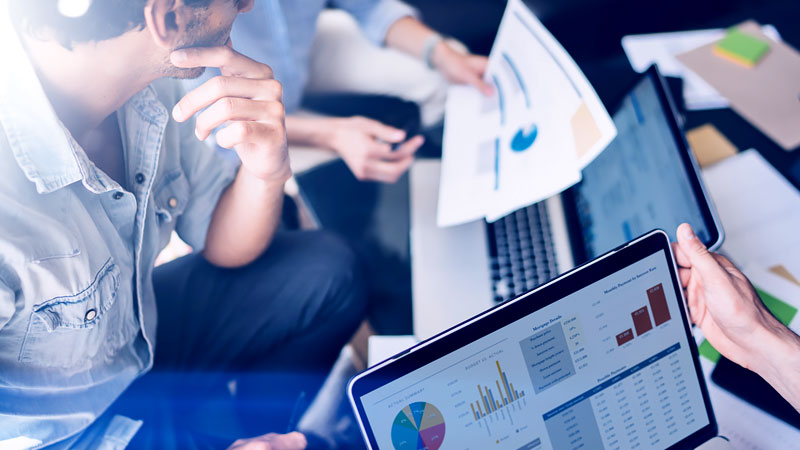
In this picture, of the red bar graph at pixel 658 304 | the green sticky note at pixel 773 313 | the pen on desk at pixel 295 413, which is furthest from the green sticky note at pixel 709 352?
the pen on desk at pixel 295 413

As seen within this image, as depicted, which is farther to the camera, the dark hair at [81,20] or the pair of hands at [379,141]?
the pair of hands at [379,141]

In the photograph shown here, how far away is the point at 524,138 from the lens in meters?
0.84

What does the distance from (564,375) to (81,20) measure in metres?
0.60

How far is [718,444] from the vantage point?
2.35 feet

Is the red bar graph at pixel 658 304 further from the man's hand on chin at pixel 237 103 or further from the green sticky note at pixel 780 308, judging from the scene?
the man's hand on chin at pixel 237 103

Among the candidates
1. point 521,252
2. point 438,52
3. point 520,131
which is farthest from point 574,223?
point 438,52

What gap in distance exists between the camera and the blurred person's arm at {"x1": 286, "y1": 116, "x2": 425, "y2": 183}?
106 centimetres

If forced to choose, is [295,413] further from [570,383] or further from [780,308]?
[780,308]

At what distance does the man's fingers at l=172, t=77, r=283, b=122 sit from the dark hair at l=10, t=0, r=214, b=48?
100mm

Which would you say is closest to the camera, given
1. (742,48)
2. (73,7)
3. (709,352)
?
(73,7)

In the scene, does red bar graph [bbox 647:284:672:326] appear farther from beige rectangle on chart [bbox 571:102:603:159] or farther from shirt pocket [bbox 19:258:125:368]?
shirt pocket [bbox 19:258:125:368]

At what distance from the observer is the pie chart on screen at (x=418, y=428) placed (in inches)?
22.5

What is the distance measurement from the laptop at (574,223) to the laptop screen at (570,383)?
16 centimetres

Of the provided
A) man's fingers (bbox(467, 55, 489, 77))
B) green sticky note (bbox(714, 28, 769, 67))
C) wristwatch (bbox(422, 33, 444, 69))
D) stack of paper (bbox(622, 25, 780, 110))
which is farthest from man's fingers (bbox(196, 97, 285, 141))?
green sticky note (bbox(714, 28, 769, 67))
